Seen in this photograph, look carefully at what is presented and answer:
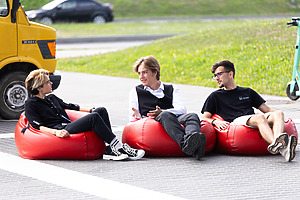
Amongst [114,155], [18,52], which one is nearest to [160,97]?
[114,155]

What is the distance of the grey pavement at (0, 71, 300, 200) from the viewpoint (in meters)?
6.11

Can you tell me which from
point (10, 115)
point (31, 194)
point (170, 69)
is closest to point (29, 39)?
point (10, 115)

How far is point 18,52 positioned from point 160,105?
3473 mm

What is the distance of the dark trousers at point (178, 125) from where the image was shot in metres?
7.46

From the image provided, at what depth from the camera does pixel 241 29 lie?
64.4ft

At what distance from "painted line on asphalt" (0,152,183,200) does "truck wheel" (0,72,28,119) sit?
9.92 feet

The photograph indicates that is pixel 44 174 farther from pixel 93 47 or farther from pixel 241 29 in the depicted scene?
pixel 93 47

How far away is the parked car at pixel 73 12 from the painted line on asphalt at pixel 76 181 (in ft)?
86.7

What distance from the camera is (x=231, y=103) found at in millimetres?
8133

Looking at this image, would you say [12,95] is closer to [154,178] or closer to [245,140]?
[245,140]

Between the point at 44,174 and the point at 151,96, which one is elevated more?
the point at 151,96

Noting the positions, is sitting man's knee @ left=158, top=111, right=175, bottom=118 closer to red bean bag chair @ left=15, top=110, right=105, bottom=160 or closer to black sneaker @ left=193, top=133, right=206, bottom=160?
black sneaker @ left=193, top=133, right=206, bottom=160

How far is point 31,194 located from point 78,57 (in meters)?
16.1

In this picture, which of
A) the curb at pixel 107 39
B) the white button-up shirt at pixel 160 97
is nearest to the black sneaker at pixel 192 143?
the white button-up shirt at pixel 160 97
